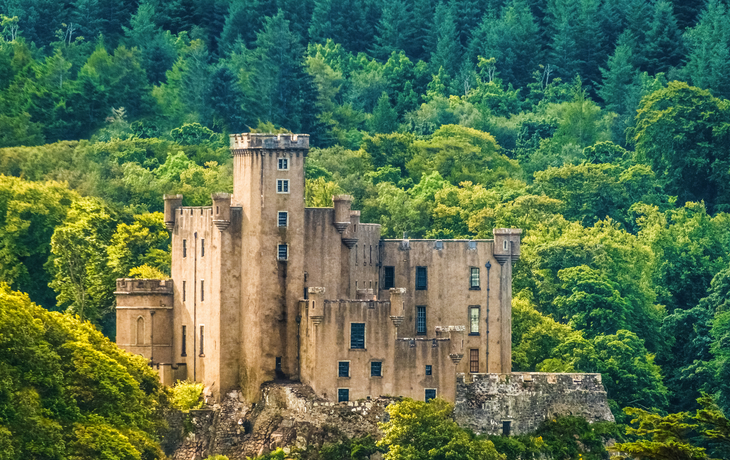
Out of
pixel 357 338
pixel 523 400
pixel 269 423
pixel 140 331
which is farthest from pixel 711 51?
pixel 269 423

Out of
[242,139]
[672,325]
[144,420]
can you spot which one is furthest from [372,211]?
[144,420]

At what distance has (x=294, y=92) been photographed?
16650 centimetres

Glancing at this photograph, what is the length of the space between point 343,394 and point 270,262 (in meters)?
8.16

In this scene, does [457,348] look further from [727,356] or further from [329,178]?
[329,178]

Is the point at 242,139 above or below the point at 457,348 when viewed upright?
above

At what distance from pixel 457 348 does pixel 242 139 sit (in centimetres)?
1560

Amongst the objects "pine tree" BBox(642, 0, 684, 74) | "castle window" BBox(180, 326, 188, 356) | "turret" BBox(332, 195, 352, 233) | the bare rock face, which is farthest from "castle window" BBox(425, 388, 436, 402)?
"pine tree" BBox(642, 0, 684, 74)

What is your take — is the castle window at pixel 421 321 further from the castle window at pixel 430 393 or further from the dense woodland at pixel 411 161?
the dense woodland at pixel 411 161

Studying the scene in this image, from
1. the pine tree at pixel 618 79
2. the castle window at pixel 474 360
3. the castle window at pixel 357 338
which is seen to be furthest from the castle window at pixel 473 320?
the pine tree at pixel 618 79

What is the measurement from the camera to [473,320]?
340 ft

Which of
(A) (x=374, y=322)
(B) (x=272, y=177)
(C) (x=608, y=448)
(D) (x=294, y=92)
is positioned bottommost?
(C) (x=608, y=448)

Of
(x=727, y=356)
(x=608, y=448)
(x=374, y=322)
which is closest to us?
(x=608, y=448)

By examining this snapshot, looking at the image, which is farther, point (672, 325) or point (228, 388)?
point (672, 325)

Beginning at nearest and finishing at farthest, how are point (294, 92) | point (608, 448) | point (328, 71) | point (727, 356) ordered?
point (608, 448)
point (727, 356)
point (294, 92)
point (328, 71)
